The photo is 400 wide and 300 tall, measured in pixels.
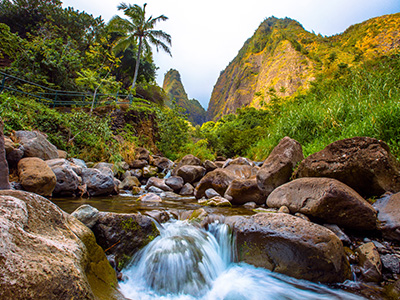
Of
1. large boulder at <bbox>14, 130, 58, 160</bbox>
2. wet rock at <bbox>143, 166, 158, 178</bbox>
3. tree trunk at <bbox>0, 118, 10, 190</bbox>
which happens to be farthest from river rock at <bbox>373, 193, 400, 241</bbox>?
wet rock at <bbox>143, 166, 158, 178</bbox>

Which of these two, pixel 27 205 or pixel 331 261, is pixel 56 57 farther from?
pixel 331 261

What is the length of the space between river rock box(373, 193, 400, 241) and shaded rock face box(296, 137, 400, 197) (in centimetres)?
28

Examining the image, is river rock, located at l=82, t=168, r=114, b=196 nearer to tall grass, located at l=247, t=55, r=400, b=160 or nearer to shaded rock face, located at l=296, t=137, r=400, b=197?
shaded rock face, located at l=296, t=137, r=400, b=197

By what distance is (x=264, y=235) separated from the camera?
253cm

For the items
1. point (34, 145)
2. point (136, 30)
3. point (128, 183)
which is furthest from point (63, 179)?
point (136, 30)

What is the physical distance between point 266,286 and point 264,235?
560 millimetres

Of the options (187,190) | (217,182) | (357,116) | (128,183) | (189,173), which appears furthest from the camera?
(189,173)

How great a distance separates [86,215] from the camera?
234cm

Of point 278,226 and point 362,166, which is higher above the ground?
point 362,166

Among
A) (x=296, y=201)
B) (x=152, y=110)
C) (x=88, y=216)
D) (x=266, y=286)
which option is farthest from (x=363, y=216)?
(x=152, y=110)

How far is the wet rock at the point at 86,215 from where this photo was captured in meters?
2.29

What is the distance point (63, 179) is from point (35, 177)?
844 mm

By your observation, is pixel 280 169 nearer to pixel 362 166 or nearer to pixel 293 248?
pixel 362 166

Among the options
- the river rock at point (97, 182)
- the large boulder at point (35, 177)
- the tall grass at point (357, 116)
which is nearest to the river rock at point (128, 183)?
the river rock at point (97, 182)
